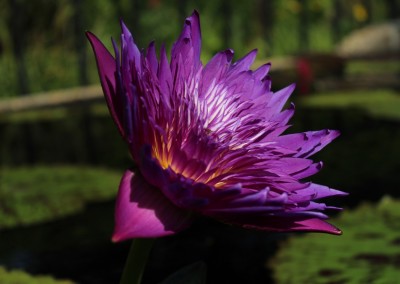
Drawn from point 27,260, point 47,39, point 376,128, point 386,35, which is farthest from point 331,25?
point 27,260

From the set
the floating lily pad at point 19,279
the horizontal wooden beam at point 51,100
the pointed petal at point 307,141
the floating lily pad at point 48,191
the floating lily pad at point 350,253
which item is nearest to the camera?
the pointed petal at point 307,141

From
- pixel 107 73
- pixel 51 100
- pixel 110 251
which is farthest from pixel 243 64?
pixel 51 100

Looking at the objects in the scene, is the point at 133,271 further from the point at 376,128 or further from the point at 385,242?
the point at 376,128

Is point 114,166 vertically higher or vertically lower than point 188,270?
lower

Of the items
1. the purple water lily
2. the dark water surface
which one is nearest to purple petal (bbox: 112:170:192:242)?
the purple water lily

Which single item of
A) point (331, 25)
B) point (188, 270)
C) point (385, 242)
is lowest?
point (331, 25)

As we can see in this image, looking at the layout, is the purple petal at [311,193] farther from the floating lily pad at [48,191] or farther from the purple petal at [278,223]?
the floating lily pad at [48,191]

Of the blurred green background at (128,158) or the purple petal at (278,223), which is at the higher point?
the purple petal at (278,223)

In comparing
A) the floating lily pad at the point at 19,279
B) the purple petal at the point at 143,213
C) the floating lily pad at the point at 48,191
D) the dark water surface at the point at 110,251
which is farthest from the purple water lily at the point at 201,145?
the floating lily pad at the point at 48,191
